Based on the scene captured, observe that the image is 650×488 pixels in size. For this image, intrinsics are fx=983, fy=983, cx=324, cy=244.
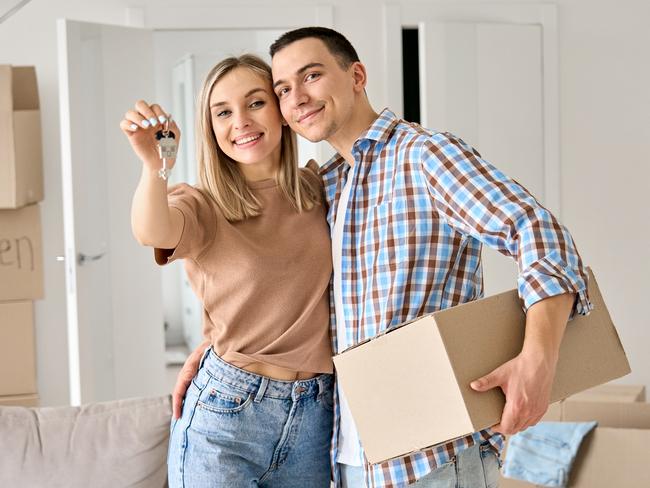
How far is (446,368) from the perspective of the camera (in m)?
1.36

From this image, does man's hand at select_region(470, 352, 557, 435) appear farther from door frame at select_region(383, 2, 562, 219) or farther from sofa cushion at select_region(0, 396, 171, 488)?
door frame at select_region(383, 2, 562, 219)

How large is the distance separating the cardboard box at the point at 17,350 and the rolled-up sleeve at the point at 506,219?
11.1ft

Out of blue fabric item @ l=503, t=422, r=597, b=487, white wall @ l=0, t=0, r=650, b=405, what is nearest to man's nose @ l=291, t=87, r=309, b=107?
blue fabric item @ l=503, t=422, r=597, b=487

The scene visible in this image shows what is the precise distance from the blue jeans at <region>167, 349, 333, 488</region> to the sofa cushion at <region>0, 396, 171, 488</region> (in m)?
0.23

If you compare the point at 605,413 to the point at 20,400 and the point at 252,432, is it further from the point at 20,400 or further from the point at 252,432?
the point at 20,400

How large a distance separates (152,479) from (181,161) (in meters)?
4.73

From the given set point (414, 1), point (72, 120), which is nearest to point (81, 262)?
point (72, 120)

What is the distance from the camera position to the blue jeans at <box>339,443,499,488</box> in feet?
5.25

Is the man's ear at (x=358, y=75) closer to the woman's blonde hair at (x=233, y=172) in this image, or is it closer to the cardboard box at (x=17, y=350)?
the woman's blonde hair at (x=233, y=172)

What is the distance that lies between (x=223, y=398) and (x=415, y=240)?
45 cm

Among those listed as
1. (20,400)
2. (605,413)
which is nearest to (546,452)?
(605,413)

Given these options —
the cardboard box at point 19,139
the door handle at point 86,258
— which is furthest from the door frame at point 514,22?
the cardboard box at point 19,139

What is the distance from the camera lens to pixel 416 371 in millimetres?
1396

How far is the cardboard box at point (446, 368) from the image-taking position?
1357 millimetres
